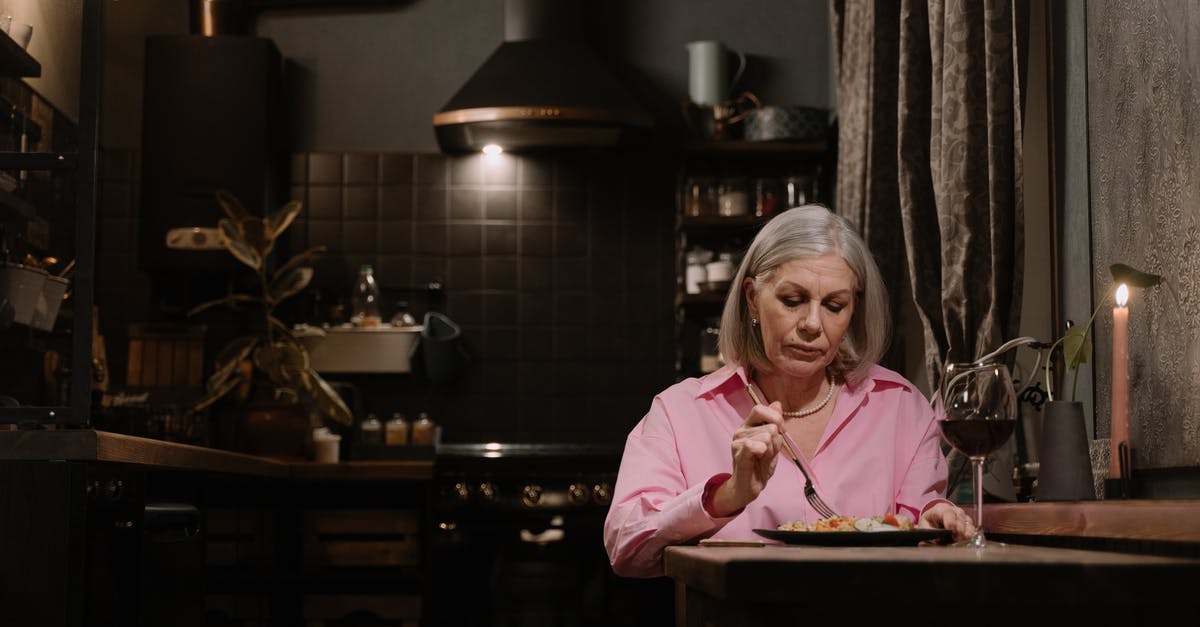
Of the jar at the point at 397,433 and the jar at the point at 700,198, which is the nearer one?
the jar at the point at 397,433

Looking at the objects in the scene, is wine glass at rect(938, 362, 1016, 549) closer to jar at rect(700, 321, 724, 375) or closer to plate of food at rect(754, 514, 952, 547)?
plate of food at rect(754, 514, 952, 547)

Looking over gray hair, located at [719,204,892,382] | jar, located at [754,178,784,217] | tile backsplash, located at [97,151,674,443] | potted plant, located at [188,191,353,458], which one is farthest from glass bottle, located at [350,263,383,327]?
gray hair, located at [719,204,892,382]

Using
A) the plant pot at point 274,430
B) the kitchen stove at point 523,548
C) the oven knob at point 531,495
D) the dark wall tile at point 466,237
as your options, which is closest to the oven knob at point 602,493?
the kitchen stove at point 523,548

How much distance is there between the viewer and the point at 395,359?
4879 mm

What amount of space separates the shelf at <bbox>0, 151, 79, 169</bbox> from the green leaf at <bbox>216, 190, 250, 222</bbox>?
2.35m

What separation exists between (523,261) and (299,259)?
824 mm

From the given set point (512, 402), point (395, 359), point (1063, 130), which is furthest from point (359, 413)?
point (1063, 130)

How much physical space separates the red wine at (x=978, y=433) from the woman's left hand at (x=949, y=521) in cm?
16

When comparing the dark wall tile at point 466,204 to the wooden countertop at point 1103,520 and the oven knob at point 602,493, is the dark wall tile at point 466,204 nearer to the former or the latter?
the oven knob at point 602,493

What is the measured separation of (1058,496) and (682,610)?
25.3 inches

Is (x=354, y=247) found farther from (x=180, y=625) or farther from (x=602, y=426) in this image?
(x=180, y=625)

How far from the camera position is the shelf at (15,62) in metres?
2.22

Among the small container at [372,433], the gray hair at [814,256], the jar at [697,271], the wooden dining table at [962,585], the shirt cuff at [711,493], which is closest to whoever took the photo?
the wooden dining table at [962,585]

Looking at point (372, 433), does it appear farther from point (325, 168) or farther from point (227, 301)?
point (325, 168)
